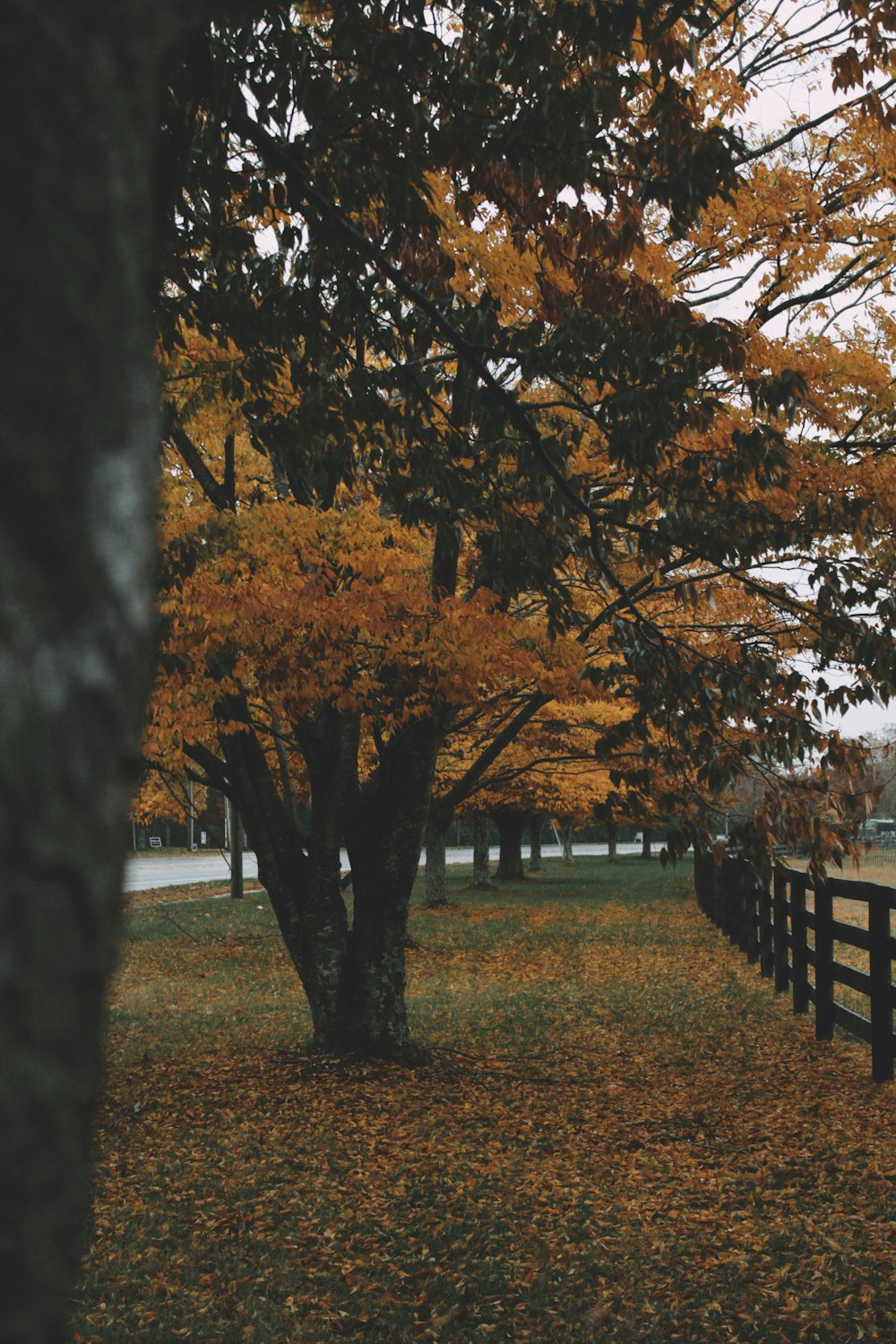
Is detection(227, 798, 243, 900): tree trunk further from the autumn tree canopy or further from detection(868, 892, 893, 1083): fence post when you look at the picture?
detection(868, 892, 893, 1083): fence post

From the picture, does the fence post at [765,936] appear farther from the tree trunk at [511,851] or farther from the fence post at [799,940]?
the tree trunk at [511,851]

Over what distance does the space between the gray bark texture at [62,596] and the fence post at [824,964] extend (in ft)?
33.5

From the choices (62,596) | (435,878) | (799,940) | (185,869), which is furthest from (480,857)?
(62,596)

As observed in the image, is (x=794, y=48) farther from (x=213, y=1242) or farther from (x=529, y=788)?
(x=529, y=788)

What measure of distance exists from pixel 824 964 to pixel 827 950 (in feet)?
0.45

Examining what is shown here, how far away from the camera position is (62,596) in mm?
457

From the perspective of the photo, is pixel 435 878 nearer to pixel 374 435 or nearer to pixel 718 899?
pixel 718 899

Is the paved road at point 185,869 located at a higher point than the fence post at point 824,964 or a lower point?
lower

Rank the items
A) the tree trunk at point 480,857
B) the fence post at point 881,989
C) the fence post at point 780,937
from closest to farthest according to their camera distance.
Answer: the fence post at point 881,989 → the fence post at point 780,937 → the tree trunk at point 480,857

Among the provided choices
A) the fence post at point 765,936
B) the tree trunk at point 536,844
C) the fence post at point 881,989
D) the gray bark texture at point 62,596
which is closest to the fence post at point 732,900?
the fence post at point 765,936

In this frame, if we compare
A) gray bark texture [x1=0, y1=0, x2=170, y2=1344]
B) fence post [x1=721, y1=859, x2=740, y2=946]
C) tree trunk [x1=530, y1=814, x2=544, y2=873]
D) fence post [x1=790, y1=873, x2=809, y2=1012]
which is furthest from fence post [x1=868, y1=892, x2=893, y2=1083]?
tree trunk [x1=530, y1=814, x2=544, y2=873]

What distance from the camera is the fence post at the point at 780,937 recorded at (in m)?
13.1

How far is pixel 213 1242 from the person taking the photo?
6.01 m

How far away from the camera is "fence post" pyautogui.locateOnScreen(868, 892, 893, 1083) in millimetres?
8539
